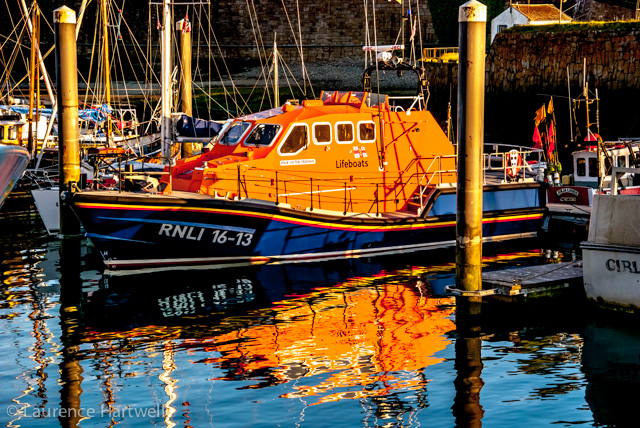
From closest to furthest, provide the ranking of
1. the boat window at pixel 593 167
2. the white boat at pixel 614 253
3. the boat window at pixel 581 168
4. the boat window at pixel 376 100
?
the white boat at pixel 614 253 < the boat window at pixel 376 100 < the boat window at pixel 593 167 < the boat window at pixel 581 168

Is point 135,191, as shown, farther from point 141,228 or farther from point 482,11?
point 482,11

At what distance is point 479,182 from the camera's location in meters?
11.7

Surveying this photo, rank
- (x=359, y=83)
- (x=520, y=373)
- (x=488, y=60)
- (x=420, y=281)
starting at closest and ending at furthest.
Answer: (x=520, y=373) → (x=420, y=281) → (x=488, y=60) → (x=359, y=83)

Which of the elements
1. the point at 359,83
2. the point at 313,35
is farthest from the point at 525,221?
the point at 313,35

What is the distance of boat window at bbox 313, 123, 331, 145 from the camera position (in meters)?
16.0

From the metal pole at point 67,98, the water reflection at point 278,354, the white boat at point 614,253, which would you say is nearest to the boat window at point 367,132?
the water reflection at point 278,354

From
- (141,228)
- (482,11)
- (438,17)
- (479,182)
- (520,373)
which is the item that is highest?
(438,17)

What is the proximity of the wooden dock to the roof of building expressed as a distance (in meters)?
32.4

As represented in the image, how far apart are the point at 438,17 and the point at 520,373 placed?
150 ft

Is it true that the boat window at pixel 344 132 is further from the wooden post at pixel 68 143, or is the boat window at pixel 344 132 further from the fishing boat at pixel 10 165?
the fishing boat at pixel 10 165

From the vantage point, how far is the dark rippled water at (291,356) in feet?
28.4

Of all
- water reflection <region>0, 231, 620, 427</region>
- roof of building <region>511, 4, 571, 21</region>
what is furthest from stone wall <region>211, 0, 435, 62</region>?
water reflection <region>0, 231, 620, 427</region>

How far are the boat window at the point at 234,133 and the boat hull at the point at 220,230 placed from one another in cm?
191

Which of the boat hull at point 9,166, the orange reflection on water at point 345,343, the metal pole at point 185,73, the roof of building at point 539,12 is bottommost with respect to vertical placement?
the orange reflection on water at point 345,343
